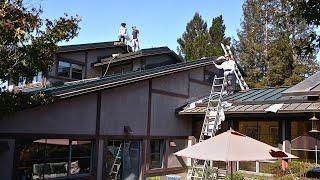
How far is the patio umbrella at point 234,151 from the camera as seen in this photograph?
24.8 feet

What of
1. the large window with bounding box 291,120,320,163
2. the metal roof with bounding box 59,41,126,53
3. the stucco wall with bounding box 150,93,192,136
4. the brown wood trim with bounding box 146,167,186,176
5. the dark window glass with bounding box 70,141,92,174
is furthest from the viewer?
the metal roof with bounding box 59,41,126,53

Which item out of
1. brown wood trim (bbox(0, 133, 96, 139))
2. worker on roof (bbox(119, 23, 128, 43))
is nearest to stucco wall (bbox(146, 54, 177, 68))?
worker on roof (bbox(119, 23, 128, 43))

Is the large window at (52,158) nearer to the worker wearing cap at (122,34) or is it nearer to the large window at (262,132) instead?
the large window at (262,132)

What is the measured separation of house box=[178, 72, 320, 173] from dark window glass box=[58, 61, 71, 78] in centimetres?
649

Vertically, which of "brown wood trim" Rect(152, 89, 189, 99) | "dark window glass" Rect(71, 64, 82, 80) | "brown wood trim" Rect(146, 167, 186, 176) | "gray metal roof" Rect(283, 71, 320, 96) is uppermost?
"dark window glass" Rect(71, 64, 82, 80)

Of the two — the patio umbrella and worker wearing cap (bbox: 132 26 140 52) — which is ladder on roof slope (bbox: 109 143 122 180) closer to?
the patio umbrella

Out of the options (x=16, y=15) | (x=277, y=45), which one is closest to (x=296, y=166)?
(x=16, y=15)

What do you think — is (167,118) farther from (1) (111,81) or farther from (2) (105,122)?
(1) (111,81)

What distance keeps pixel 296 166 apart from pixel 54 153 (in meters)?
8.54

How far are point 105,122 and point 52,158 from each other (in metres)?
2.56

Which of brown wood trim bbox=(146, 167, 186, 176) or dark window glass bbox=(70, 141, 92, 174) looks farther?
brown wood trim bbox=(146, 167, 186, 176)

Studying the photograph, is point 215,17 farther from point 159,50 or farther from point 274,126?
point 274,126

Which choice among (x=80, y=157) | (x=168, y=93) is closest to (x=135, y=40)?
(x=168, y=93)

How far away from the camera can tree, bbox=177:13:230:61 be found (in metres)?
40.6
